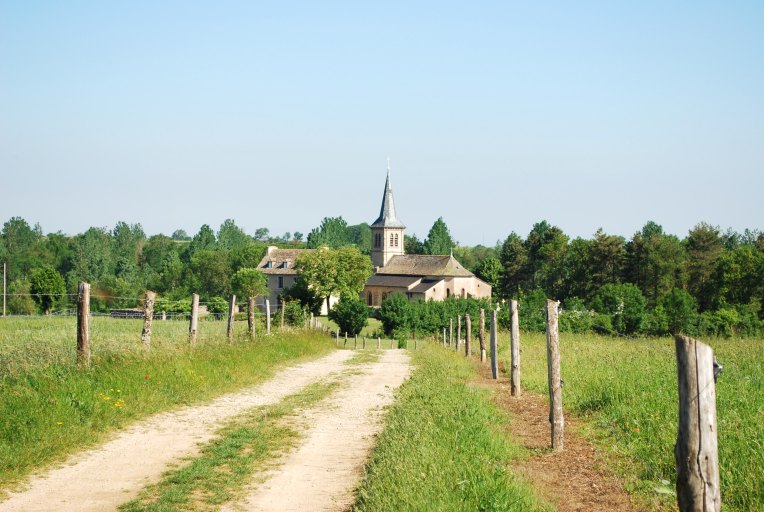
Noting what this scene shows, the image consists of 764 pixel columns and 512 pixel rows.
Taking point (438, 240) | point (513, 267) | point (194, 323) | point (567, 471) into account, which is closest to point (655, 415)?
point (567, 471)

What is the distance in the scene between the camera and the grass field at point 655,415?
8.95 meters

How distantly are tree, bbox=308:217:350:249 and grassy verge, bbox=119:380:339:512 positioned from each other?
485ft

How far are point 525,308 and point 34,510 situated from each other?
60.3 metres

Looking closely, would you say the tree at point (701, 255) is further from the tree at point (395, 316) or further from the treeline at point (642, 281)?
the tree at point (395, 316)

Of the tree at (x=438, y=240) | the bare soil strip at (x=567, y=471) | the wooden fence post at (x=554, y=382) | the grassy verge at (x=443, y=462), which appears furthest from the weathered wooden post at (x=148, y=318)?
the tree at (x=438, y=240)

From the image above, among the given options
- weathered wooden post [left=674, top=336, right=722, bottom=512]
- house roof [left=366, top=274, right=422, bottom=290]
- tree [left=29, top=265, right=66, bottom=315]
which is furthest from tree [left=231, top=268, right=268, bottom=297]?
weathered wooden post [left=674, top=336, right=722, bottom=512]

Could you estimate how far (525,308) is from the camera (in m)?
66.2

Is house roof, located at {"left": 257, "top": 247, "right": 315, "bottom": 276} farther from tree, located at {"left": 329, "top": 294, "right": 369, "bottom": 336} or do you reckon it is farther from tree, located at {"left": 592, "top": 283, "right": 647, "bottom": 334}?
tree, located at {"left": 592, "top": 283, "right": 647, "bottom": 334}

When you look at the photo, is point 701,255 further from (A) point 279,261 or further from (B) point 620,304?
(A) point 279,261

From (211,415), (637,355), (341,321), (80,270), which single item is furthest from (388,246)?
(211,415)

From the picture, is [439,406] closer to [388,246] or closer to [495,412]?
[495,412]

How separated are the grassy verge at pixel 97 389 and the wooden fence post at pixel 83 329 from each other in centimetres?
21

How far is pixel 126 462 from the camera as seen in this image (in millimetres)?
9945

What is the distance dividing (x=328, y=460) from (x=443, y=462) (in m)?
1.86
